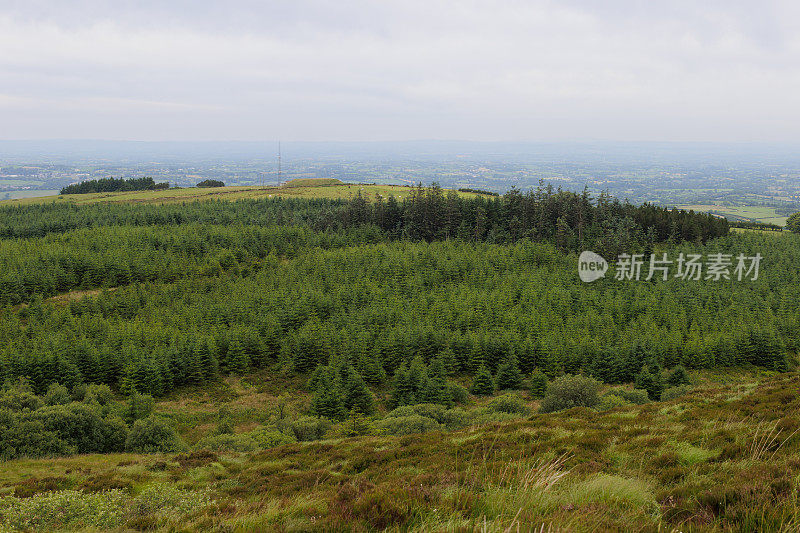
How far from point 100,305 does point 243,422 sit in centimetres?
4277

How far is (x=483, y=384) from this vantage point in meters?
51.5

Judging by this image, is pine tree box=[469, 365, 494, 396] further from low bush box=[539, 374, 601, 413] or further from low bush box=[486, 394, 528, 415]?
low bush box=[539, 374, 601, 413]

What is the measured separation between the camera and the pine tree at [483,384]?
2018 inches

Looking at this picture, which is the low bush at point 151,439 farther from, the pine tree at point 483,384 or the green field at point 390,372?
the pine tree at point 483,384

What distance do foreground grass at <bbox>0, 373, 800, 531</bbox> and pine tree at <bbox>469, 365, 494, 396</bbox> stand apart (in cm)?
2543

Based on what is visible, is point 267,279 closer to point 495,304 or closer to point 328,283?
point 328,283

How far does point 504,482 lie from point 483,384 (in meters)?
44.8

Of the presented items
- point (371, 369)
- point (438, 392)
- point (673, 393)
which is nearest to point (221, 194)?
point (371, 369)

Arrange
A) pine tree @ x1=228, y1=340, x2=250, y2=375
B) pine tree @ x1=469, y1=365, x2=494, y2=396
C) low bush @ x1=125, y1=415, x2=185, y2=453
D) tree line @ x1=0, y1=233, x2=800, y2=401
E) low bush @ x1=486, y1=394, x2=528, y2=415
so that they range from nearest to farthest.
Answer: low bush @ x1=125, y1=415, x2=185, y2=453
low bush @ x1=486, y1=394, x2=528, y2=415
pine tree @ x1=469, y1=365, x2=494, y2=396
tree line @ x1=0, y1=233, x2=800, y2=401
pine tree @ x1=228, y1=340, x2=250, y2=375

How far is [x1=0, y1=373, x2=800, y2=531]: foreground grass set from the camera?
6188 mm

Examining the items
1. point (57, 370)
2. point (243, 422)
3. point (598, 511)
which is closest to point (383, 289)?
point (243, 422)

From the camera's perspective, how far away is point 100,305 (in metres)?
70.4

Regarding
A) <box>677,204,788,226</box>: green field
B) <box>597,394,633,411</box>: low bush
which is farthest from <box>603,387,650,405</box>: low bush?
<box>677,204,788,226</box>: green field

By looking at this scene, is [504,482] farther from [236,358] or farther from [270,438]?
[236,358]
